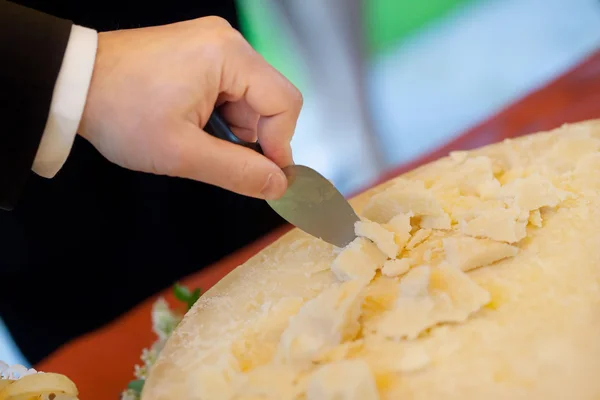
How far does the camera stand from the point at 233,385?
1.89ft

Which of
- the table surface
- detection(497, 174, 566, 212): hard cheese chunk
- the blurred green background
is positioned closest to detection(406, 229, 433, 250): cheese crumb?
detection(497, 174, 566, 212): hard cheese chunk

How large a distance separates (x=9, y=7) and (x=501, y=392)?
0.59m

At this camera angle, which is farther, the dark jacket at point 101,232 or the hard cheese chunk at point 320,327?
the dark jacket at point 101,232

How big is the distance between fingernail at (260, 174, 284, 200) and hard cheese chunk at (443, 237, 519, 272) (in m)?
0.21

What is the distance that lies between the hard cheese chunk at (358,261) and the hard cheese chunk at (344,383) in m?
0.15

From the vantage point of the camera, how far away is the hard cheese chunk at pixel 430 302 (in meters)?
0.58

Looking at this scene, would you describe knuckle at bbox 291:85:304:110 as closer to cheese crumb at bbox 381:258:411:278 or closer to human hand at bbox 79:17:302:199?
human hand at bbox 79:17:302:199

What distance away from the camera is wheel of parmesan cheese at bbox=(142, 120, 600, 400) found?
20.6 inches

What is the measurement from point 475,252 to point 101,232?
34.1 inches

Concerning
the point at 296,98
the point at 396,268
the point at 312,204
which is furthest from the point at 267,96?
the point at 396,268

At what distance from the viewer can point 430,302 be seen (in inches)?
23.1

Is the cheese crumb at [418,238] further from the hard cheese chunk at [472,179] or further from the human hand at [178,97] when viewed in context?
the human hand at [178,97]

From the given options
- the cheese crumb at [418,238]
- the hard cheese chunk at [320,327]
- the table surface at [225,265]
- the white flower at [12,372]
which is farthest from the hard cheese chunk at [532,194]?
the table surface at [225,265]

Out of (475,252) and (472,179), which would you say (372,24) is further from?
(475,252)
